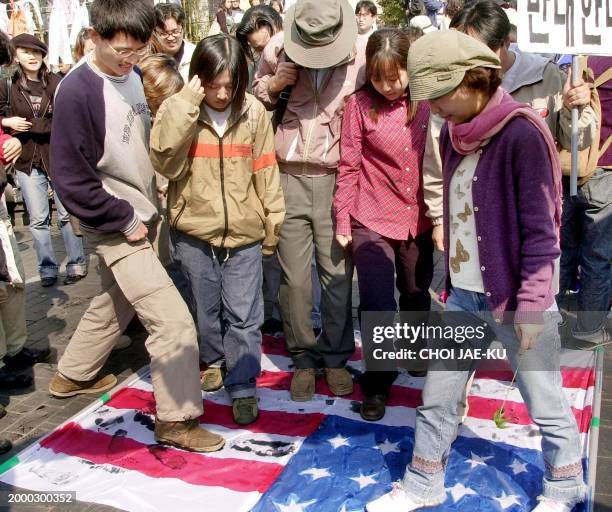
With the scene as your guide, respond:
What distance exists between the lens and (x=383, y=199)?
3287mm

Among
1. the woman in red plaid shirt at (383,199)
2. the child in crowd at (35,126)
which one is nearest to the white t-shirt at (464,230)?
the woman in red plaid shirt at (383,199)

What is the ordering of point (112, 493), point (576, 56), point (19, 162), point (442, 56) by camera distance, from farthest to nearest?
point (19, 162), point (576, 56), point (112, 493), point (442, 56)

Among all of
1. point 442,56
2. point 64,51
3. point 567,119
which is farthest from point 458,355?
point 64,51

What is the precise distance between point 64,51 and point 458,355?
221 inches

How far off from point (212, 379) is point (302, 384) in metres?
0.52

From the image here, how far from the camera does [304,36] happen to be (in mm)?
3250

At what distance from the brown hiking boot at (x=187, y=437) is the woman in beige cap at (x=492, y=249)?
0.90 metres

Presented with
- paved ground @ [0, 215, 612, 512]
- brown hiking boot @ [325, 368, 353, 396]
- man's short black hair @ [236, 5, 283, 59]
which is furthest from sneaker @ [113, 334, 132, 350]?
man's short black hair @ [236, 5, 283, 59]

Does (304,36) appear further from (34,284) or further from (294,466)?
(34,284)

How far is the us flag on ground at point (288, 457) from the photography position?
2768mm

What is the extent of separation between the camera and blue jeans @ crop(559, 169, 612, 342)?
3992mm

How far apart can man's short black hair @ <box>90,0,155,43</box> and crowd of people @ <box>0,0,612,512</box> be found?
0.4 inches

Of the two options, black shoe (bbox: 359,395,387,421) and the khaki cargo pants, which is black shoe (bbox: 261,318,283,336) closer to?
black shoe (bbox: 359,395,387,421)

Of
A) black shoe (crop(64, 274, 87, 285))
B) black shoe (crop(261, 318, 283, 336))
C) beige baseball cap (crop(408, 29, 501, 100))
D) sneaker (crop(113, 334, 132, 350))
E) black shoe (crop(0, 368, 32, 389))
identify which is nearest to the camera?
beige baseball cap (crop(408, 29, 501, 100))
